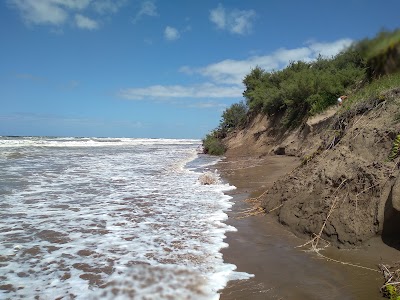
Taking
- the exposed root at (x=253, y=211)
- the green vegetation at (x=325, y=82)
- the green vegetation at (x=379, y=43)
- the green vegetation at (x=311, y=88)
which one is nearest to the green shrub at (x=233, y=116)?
the green vegetation at (x=325, y=82)

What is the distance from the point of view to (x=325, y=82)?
16500mm

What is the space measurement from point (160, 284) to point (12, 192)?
6.93 m

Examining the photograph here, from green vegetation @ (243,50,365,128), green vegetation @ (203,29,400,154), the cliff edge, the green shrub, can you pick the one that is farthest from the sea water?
the green shrub

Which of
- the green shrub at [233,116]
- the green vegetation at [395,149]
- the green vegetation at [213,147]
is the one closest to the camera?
the green vegetation at [395,149]

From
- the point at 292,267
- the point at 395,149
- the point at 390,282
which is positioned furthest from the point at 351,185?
the point at 390,282

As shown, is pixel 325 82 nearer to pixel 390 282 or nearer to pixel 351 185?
pixel 351 185

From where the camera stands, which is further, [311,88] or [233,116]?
[233,116]

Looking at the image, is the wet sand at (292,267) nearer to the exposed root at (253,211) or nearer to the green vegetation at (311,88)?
the exposed root at (253,211)

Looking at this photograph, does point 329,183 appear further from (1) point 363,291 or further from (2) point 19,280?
(2) point 19,280

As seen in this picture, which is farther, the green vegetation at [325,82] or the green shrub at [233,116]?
the green shrub at [233,116]

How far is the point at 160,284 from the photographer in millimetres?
3783

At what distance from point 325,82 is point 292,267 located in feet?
46.8

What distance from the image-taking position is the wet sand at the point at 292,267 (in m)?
3.49

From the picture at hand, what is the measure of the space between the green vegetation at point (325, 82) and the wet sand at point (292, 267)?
3.65 meters
